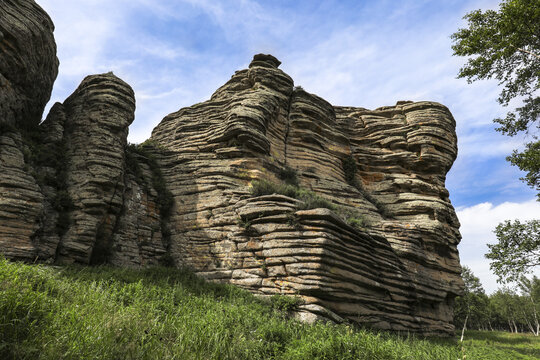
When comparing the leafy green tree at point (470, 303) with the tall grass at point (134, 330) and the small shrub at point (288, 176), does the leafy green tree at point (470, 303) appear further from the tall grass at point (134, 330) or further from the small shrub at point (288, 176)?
the tall grass at point (134, 330)

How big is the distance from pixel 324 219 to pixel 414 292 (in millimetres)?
7397

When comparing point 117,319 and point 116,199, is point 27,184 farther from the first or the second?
point 117,319

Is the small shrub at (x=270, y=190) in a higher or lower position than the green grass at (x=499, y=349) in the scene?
higher

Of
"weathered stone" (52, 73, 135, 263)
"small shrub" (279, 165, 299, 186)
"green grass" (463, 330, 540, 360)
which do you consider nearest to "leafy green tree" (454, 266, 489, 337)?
"green grass" (463, 330, 540, 360)

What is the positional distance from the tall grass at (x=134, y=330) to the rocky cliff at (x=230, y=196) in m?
3.45

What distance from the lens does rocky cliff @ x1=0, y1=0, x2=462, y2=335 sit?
12523mm

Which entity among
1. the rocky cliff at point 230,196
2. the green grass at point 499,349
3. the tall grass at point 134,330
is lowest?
the green grass at point 499,349

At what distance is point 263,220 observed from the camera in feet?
46.1

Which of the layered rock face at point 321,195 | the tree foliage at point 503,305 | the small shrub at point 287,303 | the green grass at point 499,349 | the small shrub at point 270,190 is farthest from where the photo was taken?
the tree foliage at point 503,305

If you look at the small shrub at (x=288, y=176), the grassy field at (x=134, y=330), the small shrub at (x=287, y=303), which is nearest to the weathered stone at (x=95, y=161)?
the grassy field at (x=134, y=330)

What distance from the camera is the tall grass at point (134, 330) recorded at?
4.50m

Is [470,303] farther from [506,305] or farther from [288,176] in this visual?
[288,176]

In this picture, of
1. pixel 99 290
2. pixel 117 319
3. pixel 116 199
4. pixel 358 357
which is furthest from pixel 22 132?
pixel 358 357

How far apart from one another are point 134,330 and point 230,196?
35.3 ft
